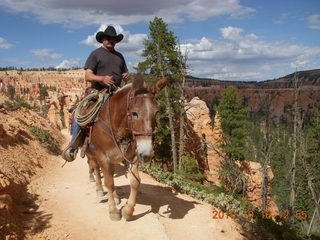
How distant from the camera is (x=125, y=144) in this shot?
5.02 m

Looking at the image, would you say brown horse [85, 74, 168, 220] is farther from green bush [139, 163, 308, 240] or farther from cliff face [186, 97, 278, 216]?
cliff face [186, 97, 278, 216]

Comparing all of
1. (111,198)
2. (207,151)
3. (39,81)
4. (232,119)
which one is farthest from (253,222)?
(39,81)

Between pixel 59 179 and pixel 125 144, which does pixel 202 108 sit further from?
pixel 125 144

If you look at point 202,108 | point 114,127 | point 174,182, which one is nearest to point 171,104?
point 202,108

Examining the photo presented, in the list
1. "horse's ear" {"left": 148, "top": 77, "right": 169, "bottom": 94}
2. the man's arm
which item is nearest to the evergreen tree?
the man's arm

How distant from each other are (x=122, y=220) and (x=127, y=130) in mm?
2095

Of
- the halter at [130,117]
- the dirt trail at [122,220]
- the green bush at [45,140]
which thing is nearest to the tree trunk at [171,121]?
the green bush at [45,140]

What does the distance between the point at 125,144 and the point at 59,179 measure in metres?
5.26

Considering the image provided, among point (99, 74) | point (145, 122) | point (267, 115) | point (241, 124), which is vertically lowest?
point (241, 124)

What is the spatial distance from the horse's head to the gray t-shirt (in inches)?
60.6

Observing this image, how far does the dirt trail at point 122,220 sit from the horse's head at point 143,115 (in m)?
1.92

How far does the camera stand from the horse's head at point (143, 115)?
4102 mm

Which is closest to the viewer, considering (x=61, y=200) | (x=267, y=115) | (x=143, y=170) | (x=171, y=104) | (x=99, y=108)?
(x=99, y=108)

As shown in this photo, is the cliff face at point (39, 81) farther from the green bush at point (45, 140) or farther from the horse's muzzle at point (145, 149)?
the horse's muzzle at point (145, 149)
